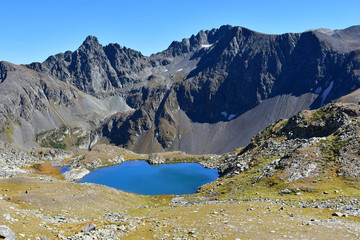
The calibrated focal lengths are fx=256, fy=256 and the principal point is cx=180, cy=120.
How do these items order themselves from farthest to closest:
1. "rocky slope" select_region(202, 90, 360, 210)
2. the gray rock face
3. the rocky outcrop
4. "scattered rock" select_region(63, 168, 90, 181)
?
"scattered rock" select_region(63, 168, 90, 181) → the rocky outcrop → "rocky slope" select_region(202, 90, 360, 210) → the gray rock face

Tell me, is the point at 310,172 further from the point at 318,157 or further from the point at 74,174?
the point at 74,174

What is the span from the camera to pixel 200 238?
24875 mm

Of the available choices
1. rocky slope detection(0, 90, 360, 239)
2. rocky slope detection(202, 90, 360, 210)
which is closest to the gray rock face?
rocky slope detection(0, 90, 360, 239)

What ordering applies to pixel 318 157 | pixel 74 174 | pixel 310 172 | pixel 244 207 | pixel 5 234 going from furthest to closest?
1. pixel 74 174
2. pixel 318 157
3. pixel 310 172
4. pixel 244 207
5. pixel 5 234

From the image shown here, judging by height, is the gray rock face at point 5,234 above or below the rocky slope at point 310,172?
above

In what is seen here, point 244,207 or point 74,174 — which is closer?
point 244,207

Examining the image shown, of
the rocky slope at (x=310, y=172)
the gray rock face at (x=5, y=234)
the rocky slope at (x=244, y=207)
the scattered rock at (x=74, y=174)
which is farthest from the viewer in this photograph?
the scattered rock at (x=74, y=174)

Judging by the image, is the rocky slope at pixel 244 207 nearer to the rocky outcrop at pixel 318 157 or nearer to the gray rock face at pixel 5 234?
the gray rock face at pixel 5 234

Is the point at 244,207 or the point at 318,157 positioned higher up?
the point at 318,157

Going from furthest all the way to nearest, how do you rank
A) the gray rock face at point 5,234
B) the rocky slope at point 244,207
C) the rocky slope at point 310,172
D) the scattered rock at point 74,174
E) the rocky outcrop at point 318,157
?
the scattered rock at point 74,174 < the rocky outcrop at point 318,157 < the rocky slope at point 310,172 < the rocky slope at point 244,207 < the gray rock face at point 5,234

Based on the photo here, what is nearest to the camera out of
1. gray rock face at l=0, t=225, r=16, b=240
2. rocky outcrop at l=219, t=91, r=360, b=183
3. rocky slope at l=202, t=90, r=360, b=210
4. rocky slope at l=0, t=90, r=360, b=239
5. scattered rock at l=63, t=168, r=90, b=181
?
gray rock face at l=0, t=225, r=16, b=240

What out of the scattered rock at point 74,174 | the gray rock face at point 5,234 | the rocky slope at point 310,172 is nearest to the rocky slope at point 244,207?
the gray rock face at point 5,234

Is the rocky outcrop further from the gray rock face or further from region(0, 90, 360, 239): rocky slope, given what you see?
the gray rock face

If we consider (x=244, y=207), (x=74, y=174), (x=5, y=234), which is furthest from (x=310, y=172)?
(x=74, y=174)
